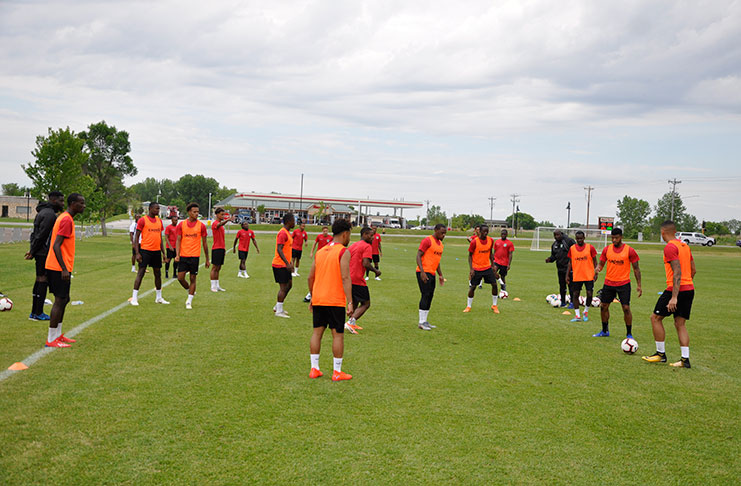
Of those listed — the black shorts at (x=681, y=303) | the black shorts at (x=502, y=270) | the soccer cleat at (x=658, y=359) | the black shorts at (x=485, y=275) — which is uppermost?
the black shorts at (x=681, y=303)

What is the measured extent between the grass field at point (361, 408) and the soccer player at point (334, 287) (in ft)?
1.85

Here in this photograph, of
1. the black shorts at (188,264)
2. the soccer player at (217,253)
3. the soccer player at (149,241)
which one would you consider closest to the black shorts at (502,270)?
the soccer player at (217,253)

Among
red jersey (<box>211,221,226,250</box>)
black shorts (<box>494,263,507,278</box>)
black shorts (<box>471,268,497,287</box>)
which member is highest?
red jersey (<box>211,221,226,250</box>)

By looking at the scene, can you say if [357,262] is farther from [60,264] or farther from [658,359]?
[658,359]

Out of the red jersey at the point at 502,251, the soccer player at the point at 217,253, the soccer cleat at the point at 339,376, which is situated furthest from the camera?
the red jersey at the point at 502,251

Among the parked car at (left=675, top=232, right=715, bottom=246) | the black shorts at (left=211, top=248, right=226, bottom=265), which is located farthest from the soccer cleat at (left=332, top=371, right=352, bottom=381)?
the parked car at (left=675, top=232, right=715, bottom=246)

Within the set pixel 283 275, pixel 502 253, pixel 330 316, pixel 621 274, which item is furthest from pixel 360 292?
pixel 502 253

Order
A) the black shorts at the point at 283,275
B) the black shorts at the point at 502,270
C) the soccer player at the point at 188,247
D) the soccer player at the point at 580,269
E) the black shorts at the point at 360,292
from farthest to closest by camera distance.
→ the black shorts at the point at 502,270 → the soccer player at the point at 580,269 → the soccer player at the point at 188,247 → the black shorts at the point at 283,275 → the black shorts at the point at 360,292

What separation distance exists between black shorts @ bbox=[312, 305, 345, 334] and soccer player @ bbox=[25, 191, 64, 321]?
15.8ft

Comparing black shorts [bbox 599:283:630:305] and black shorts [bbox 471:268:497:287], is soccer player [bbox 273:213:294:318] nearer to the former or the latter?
black shorts [bbox 471:268:497:287]

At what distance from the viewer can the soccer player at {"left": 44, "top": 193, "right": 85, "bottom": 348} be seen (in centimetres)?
769

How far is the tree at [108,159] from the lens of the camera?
6203 cm

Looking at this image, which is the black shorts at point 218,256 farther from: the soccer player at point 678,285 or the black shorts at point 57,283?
the soccer player at point 678,285

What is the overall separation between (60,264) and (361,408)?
16.4ft
